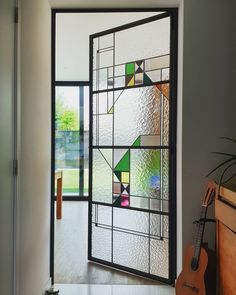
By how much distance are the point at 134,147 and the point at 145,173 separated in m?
0.28

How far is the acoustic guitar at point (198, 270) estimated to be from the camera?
2.24 meters

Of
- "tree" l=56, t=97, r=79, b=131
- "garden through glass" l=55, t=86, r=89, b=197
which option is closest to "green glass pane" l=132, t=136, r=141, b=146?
"garden through glass" l=55, t=86, r=89, b=197

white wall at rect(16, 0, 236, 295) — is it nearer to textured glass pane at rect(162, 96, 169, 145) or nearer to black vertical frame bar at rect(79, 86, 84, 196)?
textured glass pane at rect(162, 96, 169, 145)

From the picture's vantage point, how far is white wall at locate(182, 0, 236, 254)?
255 centimetres

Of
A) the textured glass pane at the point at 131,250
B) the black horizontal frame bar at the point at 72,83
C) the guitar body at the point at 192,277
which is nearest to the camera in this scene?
the guitar body at the point at 192,277

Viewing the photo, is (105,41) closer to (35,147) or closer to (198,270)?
(35,147)

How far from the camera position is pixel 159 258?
2.95 metres

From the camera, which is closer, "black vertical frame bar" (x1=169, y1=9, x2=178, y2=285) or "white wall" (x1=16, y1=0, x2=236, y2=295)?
"white wall" (x1=16, y1=0, x2=236, y2=295)

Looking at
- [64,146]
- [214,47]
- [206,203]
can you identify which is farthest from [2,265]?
[64,146]

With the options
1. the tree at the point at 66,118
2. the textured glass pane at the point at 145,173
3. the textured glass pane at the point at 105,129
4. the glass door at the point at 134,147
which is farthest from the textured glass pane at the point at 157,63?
the tree at the point at 66,118

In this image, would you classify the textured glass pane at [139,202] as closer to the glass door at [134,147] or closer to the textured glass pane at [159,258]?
the glass door at [134,147]

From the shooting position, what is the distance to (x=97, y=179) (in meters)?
3.41

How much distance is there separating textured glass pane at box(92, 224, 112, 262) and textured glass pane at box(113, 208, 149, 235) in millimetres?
175

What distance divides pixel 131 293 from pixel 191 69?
1.97m
